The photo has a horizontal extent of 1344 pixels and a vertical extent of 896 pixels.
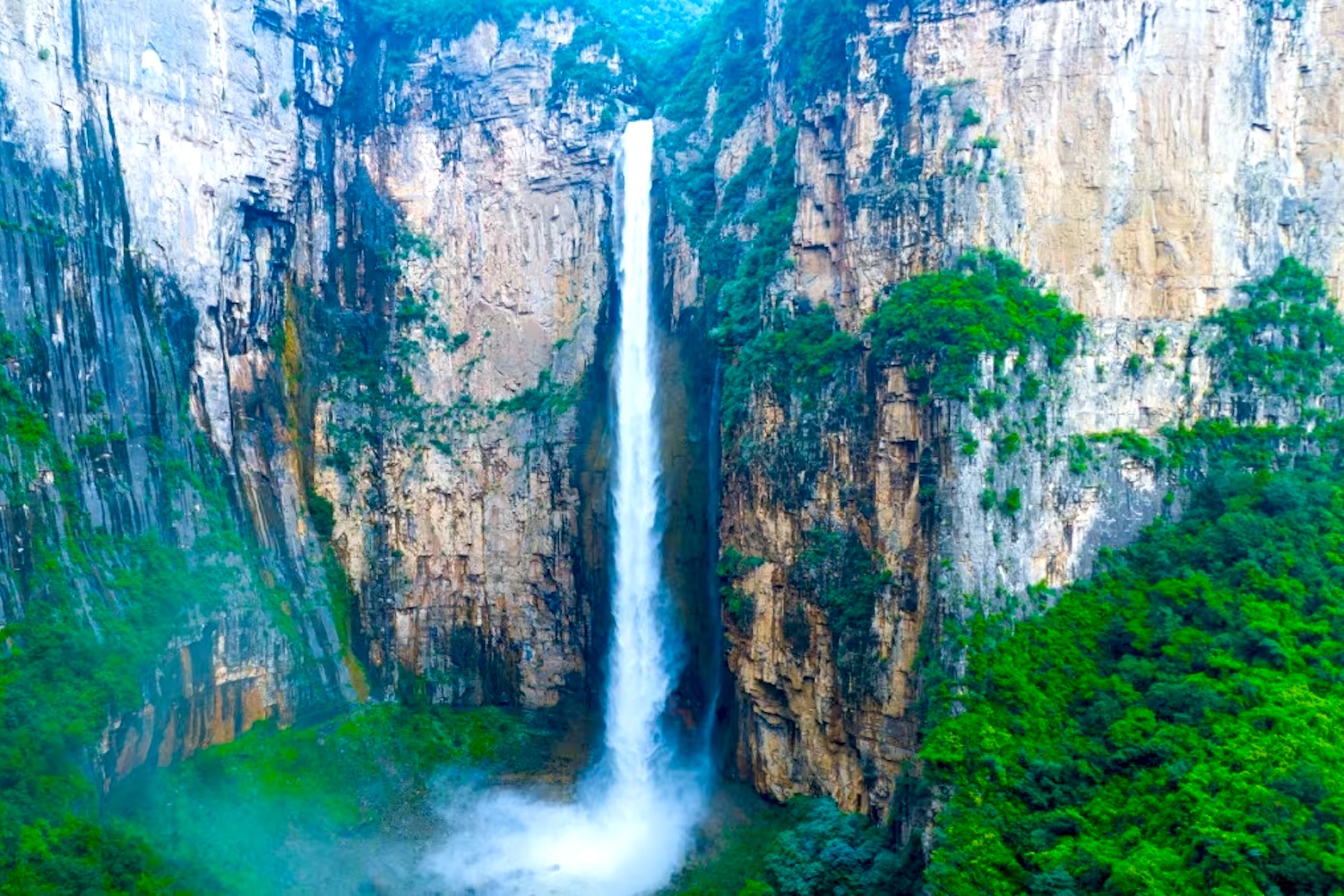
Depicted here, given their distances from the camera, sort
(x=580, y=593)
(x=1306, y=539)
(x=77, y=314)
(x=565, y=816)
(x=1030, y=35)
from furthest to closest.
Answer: (x=580, y=593)
(x=565, y=816)
(x=77, y=314)
(x=1030, y=35)
(x=1306, y=539)

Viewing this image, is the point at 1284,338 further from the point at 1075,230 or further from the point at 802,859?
the point at 802,859

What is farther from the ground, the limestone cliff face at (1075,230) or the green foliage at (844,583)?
the limestone cliff face at (1075,230)

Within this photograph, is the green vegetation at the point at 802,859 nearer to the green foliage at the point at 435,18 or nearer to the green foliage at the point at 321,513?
the green foliage at the point at 321,513

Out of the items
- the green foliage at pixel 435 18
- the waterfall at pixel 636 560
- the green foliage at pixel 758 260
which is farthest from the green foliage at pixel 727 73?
the green foliage at pixel 435 18

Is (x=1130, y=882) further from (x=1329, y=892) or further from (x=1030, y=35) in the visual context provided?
(x=1030, y=35)

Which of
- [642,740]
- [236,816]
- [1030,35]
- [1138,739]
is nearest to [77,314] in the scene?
[236,816]

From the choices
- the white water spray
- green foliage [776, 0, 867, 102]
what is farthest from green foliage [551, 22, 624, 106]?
green foliage [776, 0, 867, 102]
